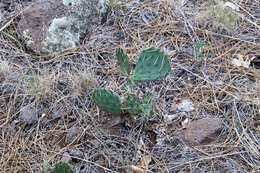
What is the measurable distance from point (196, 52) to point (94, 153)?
0.85 m

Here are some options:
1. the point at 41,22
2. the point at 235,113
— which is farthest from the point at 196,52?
the point at 41,22

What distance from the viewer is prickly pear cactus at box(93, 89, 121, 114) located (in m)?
1.57

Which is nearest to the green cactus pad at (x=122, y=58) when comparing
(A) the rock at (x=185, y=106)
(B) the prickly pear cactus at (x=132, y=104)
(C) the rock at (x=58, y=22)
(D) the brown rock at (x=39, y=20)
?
(B) the prickly pear cactus at (x=132, y=104)

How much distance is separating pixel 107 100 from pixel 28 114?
46cm

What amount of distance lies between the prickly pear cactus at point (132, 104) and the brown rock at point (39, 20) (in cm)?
75

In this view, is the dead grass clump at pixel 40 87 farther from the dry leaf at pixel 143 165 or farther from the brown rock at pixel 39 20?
the dry leaf at pixel 143 165

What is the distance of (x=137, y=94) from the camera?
5.83ft

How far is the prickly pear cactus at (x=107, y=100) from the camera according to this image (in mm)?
1566

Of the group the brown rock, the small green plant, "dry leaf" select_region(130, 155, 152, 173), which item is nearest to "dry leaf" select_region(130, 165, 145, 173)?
"dry leaf" select_region(130, 155, 152, 173)

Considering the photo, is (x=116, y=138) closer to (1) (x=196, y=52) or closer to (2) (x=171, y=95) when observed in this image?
(2) (x=171, y=95)

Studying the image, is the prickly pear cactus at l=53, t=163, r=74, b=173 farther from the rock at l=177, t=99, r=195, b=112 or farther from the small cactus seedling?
the rock at l=177, t=99, r=195, b=112

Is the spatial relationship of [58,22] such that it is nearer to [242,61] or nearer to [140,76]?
[140,76]

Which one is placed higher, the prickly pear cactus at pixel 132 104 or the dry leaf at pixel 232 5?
the dry leaf at pixel 232 5

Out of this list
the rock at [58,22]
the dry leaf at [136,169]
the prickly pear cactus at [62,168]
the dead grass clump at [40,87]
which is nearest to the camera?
the prickly pear cactus at [62,168]
